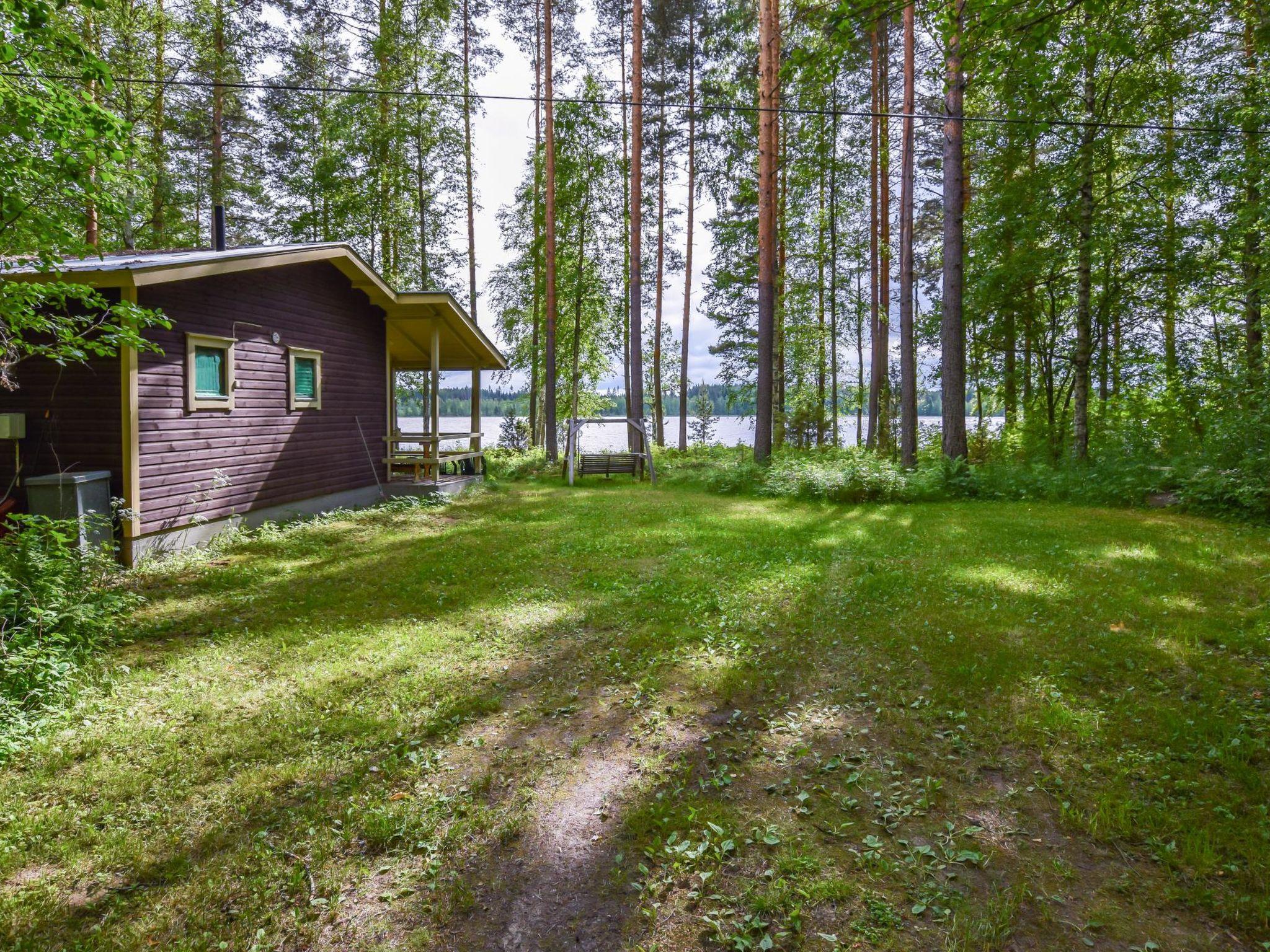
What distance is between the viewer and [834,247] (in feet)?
65.6

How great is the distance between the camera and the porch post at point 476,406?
15375 mm

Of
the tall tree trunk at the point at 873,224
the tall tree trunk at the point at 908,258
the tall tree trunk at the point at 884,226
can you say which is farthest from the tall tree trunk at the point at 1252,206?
the tall tree trunk at the point at 873,224

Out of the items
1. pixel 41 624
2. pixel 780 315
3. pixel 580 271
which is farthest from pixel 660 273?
pixel 41 624

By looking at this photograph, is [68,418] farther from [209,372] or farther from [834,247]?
[834,247]

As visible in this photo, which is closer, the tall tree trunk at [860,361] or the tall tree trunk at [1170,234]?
the tall tree trunk at [1170,234]

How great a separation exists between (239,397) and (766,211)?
1068cm

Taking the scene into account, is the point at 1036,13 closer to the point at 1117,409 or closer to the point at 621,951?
the point at 621,951

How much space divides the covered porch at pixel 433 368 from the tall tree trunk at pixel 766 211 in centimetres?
632

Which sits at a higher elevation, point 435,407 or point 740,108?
point 740,108

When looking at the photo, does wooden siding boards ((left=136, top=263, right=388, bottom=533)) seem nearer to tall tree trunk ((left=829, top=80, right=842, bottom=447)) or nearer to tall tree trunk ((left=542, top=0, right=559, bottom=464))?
tall tree trunk ((left=542, top=0, right=559, bottom=464))

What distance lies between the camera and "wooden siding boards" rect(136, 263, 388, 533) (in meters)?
7.63

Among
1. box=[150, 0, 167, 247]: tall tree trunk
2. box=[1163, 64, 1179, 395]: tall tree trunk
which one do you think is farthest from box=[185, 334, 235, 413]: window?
box=[1163, 64, 1179, 395]: tall tree trunk

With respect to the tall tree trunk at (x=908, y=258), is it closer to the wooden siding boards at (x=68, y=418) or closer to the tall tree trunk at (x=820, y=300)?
the tall tree trunk at (x=820, y=300)

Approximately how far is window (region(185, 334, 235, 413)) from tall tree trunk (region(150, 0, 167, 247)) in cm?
913
